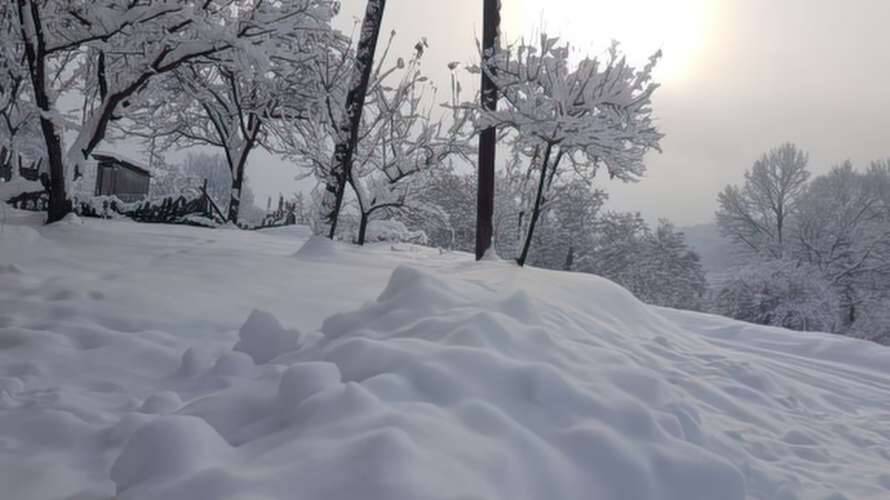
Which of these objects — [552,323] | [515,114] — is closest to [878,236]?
[515,114]

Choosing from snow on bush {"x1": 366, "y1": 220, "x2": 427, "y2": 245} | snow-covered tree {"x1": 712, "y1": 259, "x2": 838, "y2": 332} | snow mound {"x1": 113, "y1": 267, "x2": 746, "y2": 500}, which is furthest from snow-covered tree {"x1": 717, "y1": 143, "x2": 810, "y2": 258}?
snow mound {"x1": 113, "y1": 267, "x2": 746, "y2": 500}

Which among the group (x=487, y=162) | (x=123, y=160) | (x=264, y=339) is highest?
(x=123, y=160)

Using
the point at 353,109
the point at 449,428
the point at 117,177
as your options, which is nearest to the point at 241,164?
the point at 353,109

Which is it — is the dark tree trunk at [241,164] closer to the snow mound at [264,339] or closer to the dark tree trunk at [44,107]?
the dark tree trunk at [44,107]

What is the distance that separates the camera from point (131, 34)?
20.8ft

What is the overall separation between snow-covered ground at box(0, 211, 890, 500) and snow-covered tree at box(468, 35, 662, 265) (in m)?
2.92

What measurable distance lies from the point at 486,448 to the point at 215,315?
253 cm

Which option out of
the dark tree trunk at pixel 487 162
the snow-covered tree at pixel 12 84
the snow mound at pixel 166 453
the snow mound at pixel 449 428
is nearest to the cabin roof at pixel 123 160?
the snow-covered tree at pixel 12 84

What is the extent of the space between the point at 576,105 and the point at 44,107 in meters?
6.87

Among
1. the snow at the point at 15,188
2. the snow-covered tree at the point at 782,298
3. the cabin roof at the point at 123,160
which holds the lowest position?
the snow-covered tree at the point at 782,298

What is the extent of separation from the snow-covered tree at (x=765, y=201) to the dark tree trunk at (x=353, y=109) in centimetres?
2141

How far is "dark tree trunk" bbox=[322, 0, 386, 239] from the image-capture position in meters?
7.35

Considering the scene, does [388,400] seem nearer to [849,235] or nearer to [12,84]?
[12,84]

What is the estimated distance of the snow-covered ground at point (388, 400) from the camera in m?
1.54
